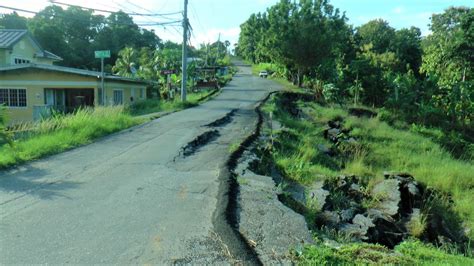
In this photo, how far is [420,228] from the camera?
8.17 meters

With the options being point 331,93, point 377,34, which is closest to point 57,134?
point 331,93

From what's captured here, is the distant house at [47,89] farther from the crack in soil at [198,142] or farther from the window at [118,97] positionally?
the crack in soil at [198,142]

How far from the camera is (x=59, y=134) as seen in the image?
12.5m

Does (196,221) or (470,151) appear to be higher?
(196,221)

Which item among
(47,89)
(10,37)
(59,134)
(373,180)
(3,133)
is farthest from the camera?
(10,37)

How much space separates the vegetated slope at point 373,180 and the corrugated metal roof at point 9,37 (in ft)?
81.8

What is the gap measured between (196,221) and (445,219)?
6.77 metres

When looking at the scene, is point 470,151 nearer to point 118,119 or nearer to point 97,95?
point 118,119

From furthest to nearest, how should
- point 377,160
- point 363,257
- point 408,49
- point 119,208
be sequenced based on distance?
point 408,49
point 377,160
point 119,208
point 363,257

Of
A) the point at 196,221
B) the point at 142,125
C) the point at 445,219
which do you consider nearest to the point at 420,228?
the point at 445,219

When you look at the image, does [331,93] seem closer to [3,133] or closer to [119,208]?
[3,133]

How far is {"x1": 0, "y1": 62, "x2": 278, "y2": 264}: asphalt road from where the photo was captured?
16.1ft

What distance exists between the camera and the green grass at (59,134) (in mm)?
10297

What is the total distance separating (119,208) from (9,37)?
35.4 metres
